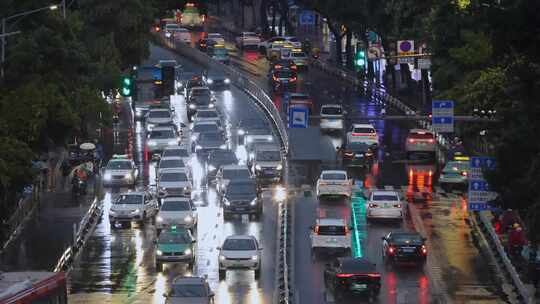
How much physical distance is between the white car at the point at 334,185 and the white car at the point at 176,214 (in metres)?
8.36

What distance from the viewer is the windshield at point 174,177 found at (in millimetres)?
73812

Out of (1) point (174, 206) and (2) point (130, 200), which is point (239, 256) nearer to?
(1) point (174, 206)

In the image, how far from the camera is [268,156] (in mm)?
79062

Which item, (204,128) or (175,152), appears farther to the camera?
(204,128)

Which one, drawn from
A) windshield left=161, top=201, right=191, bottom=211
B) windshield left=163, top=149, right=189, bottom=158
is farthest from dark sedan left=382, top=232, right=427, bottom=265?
windshield left=163, top=149, right=189, bottom=158

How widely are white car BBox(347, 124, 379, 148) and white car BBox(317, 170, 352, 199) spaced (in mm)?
13393

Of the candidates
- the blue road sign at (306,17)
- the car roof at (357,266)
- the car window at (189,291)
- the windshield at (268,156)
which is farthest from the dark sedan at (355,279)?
the blue road sign at (306,17)

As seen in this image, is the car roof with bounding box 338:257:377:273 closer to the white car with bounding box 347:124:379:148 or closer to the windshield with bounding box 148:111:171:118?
the white car with bounding box 347:124:379:148

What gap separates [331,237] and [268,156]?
1843 centimetres

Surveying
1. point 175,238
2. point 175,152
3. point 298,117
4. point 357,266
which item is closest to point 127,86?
point 298,117

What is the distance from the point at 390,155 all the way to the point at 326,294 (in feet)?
108

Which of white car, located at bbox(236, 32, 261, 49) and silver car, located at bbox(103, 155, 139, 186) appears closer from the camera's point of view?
silver car, located at bbox(103, 155, 139, 186)

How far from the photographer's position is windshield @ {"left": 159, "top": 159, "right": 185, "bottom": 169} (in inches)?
3054

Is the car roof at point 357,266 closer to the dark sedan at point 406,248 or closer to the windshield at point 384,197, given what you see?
the dark sedan at point 406,248
